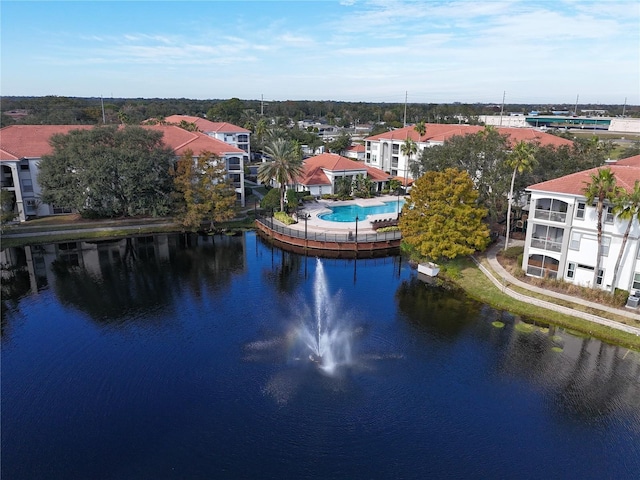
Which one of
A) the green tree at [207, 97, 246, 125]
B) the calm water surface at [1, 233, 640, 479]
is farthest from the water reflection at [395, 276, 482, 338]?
the green tree at [207, 97, 246, 125]

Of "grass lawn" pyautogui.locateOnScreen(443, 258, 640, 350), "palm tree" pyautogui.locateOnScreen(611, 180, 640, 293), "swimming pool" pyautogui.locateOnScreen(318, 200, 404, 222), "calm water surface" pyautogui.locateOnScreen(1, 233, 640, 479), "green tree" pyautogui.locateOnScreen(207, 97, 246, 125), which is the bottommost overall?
"calm water surface" pyautogui.locateOnScreen(1, 233, 640, 479)

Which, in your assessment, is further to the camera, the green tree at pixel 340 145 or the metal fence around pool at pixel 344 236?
the green tree at pixel 340 145

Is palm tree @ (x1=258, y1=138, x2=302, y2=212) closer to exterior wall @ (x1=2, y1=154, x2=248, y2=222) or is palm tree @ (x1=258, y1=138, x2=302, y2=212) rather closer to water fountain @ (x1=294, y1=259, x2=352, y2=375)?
water fountain @ (x1=294, y1=259, x2=352, y2=375)

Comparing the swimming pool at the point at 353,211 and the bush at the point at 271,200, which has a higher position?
the bush at the point at 271,200

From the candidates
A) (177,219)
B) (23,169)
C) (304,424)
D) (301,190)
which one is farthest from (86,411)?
(301,190)

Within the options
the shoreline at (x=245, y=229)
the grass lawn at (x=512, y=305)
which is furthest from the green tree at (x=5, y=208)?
the grass lawn at (x=512, y=305)

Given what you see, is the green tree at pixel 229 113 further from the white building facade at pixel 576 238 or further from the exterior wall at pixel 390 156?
the white building facade at pixel 576 238
